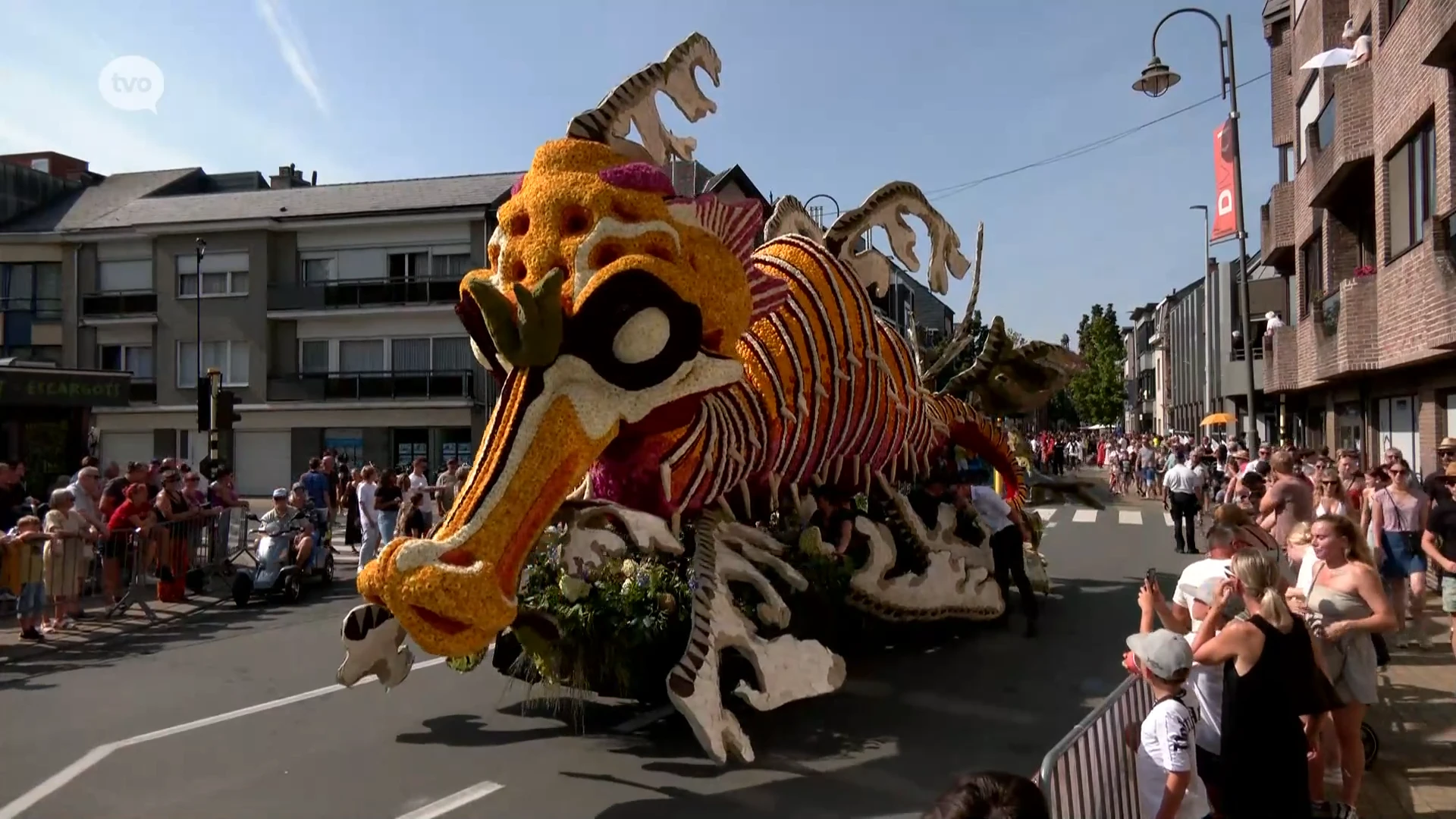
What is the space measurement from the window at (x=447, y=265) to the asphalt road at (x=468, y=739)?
17.0 meters

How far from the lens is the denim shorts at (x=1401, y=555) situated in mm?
7773

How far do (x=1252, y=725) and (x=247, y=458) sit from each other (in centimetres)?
2676

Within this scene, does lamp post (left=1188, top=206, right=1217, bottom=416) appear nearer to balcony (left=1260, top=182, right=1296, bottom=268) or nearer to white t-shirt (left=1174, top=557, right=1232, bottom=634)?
balcony (left=1260, top=182, right=1296, bottom=268)

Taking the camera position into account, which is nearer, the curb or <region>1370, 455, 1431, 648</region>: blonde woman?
<region>1370, 455, 1431, 648</region>: blonde woman

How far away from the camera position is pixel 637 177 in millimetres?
5230

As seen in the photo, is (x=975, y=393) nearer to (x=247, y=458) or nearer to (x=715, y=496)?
(x=715, y=496)

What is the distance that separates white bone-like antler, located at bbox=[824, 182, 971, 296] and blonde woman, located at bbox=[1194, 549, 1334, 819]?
16.1 feet

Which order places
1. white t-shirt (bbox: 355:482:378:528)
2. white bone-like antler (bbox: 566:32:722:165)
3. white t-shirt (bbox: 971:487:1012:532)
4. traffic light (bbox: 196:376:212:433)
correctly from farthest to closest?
1. traffic light (bbox: 196:376:212:433)
2. white t-shirt (bbox: 355:482:378:528)
3. white t-shirt (bbox: 971:487:1012:532)
4. white bone-like antler (bbox: 566:32:722:165)

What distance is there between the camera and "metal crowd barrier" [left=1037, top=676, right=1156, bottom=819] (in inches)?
130

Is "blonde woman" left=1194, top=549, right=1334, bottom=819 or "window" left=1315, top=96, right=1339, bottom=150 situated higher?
"window" left=1315, top=96, right=1339, bottom=150

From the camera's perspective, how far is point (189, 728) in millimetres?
6246

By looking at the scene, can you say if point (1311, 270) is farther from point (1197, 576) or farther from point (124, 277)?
point (124, 277)

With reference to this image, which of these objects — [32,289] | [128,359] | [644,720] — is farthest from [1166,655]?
[32,289]

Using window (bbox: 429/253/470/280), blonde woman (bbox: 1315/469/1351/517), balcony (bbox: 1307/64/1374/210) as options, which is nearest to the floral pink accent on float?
blonde woman (bbox: 1315/469/1351/517)
